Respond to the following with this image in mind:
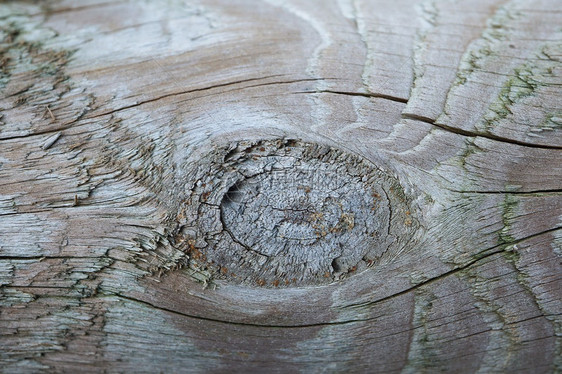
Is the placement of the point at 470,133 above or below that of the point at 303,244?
above

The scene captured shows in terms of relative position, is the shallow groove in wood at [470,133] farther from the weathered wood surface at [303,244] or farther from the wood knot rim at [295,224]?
the wood knot rim at [295,224]

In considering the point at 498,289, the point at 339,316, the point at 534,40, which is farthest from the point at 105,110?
the point at 534,40

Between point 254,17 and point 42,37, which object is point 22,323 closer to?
point 42,37

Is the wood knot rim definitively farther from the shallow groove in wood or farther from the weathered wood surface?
the shallow groove in wood

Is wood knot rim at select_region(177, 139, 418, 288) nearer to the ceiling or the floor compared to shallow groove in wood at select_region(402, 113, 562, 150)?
nearer to the floor

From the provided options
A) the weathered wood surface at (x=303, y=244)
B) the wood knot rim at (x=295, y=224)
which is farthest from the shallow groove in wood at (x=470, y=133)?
the wood knot rim at (x=295, y=224)

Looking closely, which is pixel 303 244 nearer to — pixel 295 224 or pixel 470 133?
pixel 295 224

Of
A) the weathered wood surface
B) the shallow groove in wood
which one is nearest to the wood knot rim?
the weathered wood surface

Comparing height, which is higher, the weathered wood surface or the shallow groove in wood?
the shallow groove in wood

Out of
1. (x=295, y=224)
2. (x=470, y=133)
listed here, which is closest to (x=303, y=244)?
(x=295, y=224)
